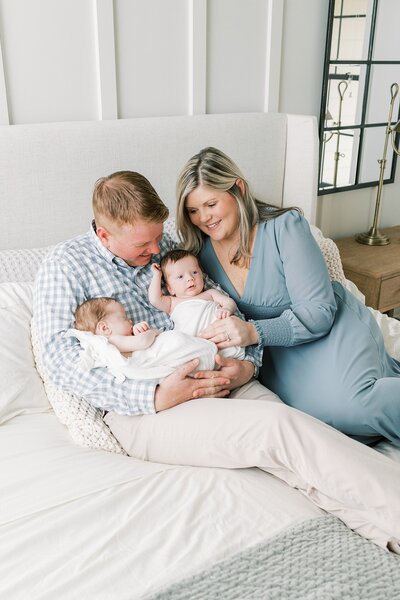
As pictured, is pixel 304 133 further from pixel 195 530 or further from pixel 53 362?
pixel 195 530

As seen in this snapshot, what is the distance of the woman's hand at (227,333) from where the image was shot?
152 cm

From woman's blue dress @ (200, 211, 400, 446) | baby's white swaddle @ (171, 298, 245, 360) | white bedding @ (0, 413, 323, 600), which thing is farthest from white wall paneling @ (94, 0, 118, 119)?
white bedding @ (0, 413, 323, 600)

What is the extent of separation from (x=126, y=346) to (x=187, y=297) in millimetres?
299

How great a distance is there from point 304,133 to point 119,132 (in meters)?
0.84

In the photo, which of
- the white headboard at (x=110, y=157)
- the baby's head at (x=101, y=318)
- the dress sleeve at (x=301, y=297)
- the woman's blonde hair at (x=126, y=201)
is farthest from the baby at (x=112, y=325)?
the white headboard at (x=110, y=157)

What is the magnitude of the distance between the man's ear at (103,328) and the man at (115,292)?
0.07 metres

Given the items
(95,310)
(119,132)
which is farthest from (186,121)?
(95,310)

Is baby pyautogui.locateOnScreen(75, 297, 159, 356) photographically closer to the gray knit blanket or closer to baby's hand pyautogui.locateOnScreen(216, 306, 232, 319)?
baby's hand pyautogui.locateOnScreen(216, 306, 232, 319)

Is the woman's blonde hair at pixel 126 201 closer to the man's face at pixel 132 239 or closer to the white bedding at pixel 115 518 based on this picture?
the man's face at pixel 132 239

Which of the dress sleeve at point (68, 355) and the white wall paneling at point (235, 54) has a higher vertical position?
the white wall paneling at point (235, 54)

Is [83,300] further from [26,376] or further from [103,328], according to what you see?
[26,376]

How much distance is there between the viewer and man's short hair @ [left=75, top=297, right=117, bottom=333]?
145cm

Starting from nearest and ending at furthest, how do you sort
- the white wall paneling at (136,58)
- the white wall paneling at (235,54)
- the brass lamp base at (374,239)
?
the white wall paneling at (136,58)
the white wall paneling at (235,54)
the brass lamp base at (374,239)

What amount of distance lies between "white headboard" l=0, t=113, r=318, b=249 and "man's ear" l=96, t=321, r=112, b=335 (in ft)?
2.28
